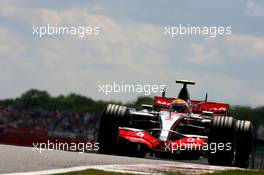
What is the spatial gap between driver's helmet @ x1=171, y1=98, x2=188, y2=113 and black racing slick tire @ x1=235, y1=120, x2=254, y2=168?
250 cm

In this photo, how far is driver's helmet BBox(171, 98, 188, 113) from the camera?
2139 cm

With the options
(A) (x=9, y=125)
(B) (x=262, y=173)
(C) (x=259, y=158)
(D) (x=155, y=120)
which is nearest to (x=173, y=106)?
(D) (x=155, y=120)

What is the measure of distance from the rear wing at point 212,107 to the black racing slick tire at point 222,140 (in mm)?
3773

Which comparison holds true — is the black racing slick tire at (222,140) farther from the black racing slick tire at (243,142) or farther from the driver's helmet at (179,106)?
the driver's helmet at (179,106)

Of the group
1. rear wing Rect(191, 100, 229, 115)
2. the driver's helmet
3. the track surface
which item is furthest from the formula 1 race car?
the track surface

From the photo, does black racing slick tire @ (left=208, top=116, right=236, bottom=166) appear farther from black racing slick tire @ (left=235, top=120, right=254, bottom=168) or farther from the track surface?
the track surface

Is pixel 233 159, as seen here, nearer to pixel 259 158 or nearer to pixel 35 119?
pixel 259 158

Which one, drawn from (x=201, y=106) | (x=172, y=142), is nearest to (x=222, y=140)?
(x=172, y=142)

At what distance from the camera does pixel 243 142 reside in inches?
755

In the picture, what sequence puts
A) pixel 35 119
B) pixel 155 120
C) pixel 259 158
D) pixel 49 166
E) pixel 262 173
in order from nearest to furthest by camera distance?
pixel 49 166 → pixel 262 173 → pixel 155 120 → pixel 259 158 → pixel 35 119

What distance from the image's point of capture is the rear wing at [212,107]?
22534 millimetres

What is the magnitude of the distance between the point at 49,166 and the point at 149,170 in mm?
1786

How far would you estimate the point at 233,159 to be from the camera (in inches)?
749

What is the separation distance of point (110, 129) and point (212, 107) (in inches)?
161
